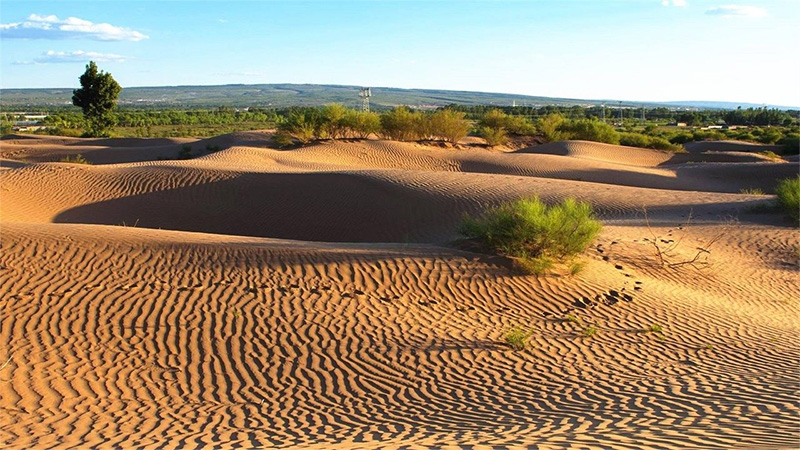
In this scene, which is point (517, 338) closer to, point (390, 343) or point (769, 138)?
point (390, 343)

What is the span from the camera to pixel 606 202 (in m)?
20.3

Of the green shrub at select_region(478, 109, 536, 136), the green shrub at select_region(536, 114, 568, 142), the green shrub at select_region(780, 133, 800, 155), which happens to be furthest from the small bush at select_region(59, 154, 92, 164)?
the green shrub at select_region(780, 133, 800, 155)

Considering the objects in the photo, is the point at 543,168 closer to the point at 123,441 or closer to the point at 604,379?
the point at 604,379

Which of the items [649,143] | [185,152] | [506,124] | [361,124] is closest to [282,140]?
[361,124]

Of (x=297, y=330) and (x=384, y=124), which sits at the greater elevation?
(x=384, y=124)

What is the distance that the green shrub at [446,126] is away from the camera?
Result: 38.2 metres

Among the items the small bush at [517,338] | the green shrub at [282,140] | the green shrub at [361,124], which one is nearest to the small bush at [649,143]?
the green shrub at [361,124]

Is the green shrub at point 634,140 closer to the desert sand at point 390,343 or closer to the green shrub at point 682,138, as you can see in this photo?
the green shrub at point 682,138

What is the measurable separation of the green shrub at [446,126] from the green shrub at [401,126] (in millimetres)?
737

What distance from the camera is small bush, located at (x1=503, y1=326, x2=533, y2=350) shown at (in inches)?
351

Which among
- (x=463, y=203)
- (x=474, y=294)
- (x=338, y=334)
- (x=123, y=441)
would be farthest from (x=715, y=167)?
(x=123, y=441)

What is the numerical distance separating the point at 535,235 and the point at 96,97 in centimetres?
5254

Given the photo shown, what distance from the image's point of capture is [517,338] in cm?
897

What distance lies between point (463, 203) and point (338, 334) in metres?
10.4
